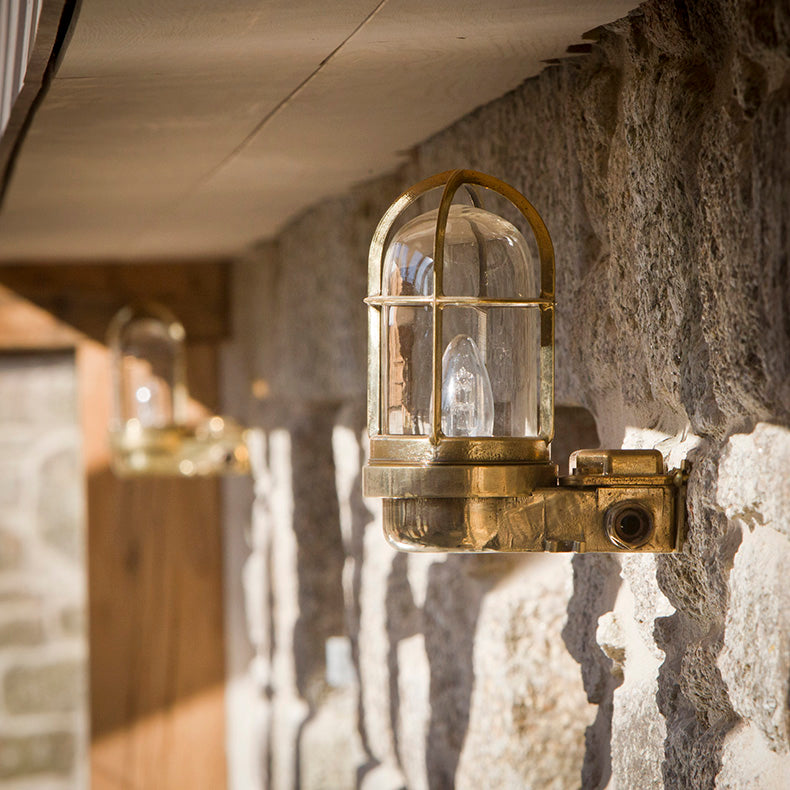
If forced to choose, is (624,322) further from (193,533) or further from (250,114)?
(193,533)

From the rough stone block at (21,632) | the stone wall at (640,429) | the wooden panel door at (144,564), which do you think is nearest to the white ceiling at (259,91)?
the stone wall at (640,429)

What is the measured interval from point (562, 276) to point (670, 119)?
30 centimetres

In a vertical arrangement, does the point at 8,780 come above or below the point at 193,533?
below

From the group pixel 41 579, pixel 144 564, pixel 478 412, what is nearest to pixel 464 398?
pixel 478 412

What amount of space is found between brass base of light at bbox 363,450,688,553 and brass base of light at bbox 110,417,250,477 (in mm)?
1606

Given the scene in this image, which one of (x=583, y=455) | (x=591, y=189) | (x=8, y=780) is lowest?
(x=8, y=780)

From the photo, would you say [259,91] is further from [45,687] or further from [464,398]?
[45,687]

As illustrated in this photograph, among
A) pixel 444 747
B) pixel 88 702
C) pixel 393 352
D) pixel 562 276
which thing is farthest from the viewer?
pixel 88 702

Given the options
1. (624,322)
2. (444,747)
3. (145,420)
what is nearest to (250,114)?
(624,322)

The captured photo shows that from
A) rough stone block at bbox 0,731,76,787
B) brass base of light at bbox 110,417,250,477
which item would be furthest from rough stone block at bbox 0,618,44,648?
brass base of light at bbox 110,417,250,477

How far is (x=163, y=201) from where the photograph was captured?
1.95 metres

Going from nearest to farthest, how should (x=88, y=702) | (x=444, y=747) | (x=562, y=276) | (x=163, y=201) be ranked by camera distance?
1. (x=562, y=276)
2. (x=444, y=747)
3. (x=163, y=201)
4. (x=88, y=702)

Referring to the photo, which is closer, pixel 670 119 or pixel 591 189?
pixel 670 119

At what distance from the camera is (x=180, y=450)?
8.05 feet
